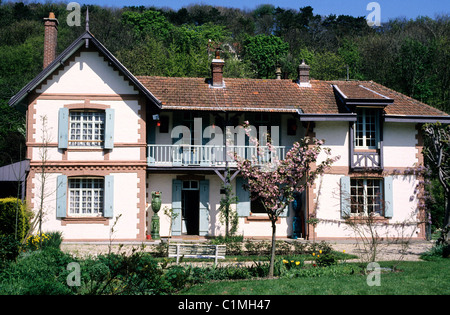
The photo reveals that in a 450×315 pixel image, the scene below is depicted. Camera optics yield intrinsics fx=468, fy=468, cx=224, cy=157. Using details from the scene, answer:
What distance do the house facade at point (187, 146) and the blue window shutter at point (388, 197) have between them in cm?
4

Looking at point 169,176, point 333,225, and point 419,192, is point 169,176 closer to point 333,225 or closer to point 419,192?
point 333,225

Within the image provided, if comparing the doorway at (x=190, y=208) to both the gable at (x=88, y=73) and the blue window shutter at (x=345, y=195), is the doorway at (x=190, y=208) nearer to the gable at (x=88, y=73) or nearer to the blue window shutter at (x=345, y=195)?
the gable at (x=88, y=73)

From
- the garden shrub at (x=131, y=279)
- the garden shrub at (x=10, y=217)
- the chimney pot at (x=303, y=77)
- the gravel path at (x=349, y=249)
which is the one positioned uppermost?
the chimney pot at (x=303, y=77)

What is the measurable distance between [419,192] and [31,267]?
15127 mm

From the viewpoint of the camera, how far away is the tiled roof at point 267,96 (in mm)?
18922

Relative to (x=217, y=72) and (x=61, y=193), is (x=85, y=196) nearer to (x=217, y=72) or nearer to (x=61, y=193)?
(x=61, y=193)

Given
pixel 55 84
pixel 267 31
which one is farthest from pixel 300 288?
pixel 267 31

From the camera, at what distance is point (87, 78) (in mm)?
17984

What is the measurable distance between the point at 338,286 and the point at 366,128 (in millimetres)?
11113

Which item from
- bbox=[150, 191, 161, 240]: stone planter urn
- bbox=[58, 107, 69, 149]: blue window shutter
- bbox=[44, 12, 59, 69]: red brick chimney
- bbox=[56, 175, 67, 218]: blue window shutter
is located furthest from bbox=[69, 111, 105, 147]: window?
bbox=[44, 12, 59, 69]: red brick chimney

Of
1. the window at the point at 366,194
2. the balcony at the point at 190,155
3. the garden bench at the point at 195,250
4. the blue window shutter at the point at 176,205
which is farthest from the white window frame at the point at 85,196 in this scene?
the window at the point at 366,194

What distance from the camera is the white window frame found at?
1784 cm

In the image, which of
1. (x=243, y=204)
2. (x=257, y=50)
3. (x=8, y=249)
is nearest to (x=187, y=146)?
(x=243, y=204)
